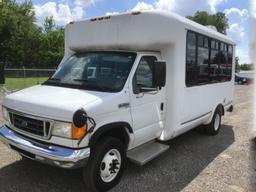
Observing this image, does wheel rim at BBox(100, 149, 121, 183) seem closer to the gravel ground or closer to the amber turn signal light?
the gravel ground

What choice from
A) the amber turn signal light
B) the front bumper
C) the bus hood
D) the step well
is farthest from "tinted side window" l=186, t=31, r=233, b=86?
the front bumper

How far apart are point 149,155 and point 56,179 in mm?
1528

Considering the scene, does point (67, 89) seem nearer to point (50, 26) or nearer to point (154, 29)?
point (154, 29)

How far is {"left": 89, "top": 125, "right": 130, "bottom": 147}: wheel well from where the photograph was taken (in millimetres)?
3963

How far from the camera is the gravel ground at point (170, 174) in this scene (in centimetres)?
446

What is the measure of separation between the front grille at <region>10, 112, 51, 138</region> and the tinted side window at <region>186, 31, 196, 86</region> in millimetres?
3055

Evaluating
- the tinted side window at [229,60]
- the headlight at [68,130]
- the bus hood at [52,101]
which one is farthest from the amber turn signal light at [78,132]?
the tinted side window at [229,60]

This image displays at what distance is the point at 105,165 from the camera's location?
4309 millimetres

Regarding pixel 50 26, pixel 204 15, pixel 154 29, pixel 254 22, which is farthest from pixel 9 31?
pixel 254 22

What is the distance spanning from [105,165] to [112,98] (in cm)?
97

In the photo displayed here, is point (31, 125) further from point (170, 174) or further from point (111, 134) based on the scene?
point (170, 174)

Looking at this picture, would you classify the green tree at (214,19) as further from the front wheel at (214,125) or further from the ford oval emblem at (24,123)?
the ford oval emblem at (24,123)

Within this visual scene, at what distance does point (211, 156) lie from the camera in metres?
6.05

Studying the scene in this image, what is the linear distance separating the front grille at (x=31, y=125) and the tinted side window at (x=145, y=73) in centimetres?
161
